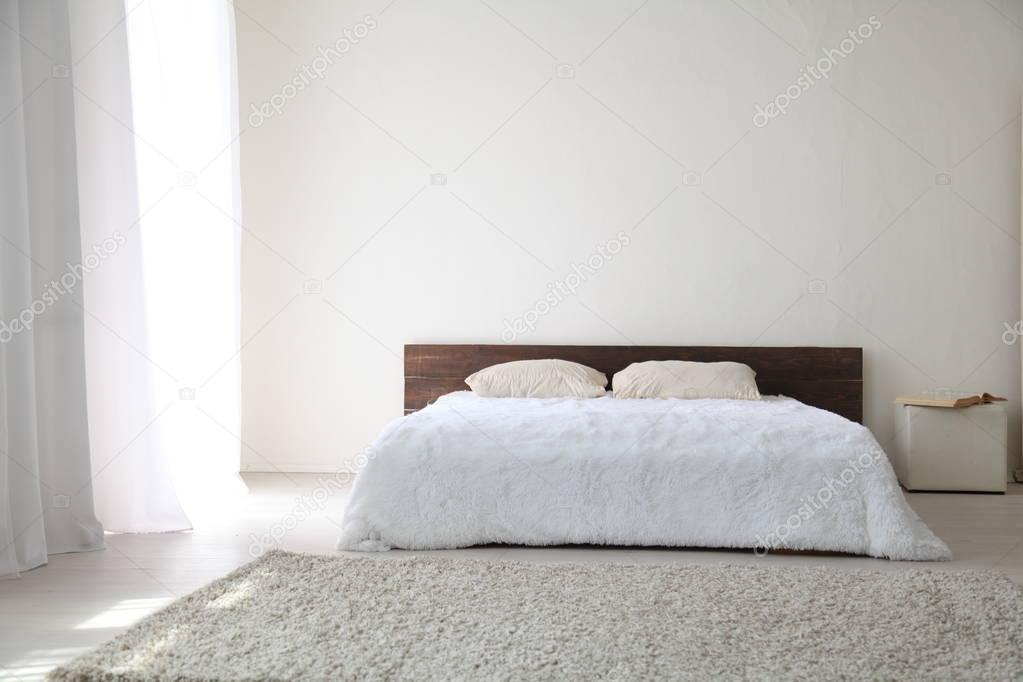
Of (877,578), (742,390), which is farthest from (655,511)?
(742,390)

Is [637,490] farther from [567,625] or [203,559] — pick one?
[203,559]

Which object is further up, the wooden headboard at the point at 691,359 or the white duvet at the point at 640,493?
the wooden headboard at the point at 691,359

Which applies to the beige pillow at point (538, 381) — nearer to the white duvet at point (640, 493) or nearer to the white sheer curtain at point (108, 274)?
the white duvet at point (640, 493)

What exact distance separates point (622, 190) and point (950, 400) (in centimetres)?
192

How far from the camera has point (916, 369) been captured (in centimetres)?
470

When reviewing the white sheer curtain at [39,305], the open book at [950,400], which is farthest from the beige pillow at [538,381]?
the white sheer curtain at [39,305]

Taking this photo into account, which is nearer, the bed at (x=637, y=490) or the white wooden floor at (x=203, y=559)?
the white wooden floor at (x=203, y=559)

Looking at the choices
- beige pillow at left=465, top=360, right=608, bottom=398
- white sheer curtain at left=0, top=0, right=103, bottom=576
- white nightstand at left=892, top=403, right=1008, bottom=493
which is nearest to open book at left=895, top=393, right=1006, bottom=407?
white nightstand at left=892, top=403, right=1008, bottom=493

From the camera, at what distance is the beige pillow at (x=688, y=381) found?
4234 millimetres

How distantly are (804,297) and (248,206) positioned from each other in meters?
A: 3.03

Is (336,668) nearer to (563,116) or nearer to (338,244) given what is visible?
(338,244)

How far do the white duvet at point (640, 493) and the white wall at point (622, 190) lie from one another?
5.47 ft

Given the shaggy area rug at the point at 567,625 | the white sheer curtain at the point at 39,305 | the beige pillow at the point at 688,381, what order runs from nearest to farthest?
the shaggy area rug at the point at 567,625
the white sheer curtain at the point at 39,305
the beige pillow at the point at 688,381

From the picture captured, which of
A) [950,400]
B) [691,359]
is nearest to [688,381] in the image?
[691,359]
